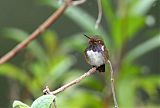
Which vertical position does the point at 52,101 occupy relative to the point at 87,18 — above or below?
below

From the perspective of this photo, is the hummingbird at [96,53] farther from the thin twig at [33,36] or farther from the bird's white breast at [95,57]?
the thin twig at [33,36]

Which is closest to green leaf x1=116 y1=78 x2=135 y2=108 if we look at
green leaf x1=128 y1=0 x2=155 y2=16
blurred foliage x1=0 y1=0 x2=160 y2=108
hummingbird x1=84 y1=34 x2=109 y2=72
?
blurred foliage x1=0 y1=0 x2=160 y2=108

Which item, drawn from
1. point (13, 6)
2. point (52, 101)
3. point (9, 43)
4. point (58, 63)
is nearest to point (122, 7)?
point (58, 63)

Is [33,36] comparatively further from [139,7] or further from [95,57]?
[139,7]

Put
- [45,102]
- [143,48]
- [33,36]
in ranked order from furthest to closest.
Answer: [143,48]
[33,36]
[45,102]

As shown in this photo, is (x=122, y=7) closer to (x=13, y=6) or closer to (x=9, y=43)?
(x=9, y=43)

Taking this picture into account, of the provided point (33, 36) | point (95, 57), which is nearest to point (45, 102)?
point (95, 57)

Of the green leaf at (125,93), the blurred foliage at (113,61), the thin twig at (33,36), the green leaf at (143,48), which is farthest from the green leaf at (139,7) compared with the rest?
the thin twig at (33,36)

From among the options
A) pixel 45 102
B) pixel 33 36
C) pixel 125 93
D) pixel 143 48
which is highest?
pixel 143 48

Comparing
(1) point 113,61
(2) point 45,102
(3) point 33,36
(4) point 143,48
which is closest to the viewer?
(2) point 45,102
